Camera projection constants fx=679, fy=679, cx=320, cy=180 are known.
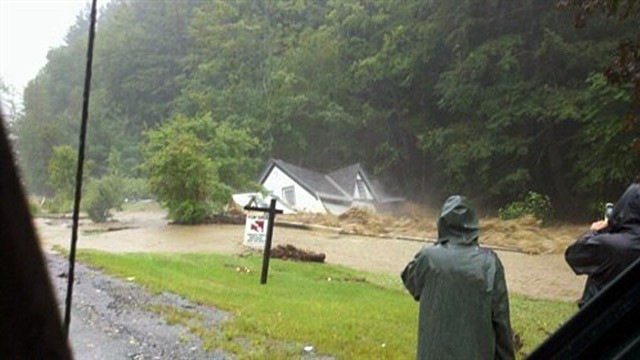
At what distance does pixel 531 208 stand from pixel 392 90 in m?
11.6

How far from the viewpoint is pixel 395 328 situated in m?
6.43

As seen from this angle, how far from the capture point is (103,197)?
24.3 meters

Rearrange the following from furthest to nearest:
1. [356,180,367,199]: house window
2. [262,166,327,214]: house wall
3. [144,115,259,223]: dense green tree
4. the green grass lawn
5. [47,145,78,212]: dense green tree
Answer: [356,180,367,199]: house window
[262,166,327,214]: house wall
[144,115,259,223]: dense green tree
[47,145,78,212]: dense green tree
the green grass lawn

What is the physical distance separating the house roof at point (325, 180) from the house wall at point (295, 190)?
15cm

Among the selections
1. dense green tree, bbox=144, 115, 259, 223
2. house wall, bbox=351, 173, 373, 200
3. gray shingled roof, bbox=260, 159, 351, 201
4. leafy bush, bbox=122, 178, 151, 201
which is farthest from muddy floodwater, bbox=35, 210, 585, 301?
house wall, bbox=351, 173, 373, 200

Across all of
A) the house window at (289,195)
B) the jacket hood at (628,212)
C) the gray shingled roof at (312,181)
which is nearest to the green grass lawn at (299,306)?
A: the jacket hood at (628,212)

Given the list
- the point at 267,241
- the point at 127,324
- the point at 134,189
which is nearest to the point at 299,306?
the point at 127,324

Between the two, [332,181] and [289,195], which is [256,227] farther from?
[332,181]

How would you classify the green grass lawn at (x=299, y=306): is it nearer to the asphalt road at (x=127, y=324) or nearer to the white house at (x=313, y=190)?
A: the asphalt road at (x=127, y=324)

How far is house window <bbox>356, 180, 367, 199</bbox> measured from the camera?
1220 inches

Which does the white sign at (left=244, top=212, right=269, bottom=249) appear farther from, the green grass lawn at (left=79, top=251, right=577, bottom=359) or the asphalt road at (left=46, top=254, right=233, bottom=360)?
the asphalt road at (left=46, top=254, right=233, bottom=360)

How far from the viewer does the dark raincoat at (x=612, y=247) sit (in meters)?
2.68

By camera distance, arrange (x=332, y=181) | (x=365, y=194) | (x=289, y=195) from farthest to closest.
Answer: (x=365, y=194)
(x=332, y=181)
(x=289, y=195)

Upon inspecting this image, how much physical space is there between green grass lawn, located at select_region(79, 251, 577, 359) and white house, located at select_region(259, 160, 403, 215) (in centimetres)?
1484
